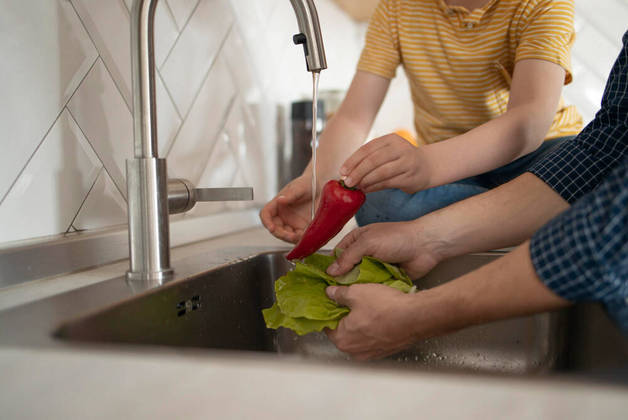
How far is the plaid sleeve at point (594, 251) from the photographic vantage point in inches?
16.1

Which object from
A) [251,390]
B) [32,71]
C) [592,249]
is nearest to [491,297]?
[592,249]

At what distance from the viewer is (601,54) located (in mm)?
2010

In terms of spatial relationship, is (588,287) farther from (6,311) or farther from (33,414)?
(6,311)

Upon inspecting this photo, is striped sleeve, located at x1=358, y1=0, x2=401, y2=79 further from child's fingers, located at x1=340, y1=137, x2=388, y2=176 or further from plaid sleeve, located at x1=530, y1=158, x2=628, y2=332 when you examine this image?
plaid sleeve, located at x1=530, y1=158, x2=628, y2=332

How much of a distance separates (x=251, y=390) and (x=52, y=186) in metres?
0.55

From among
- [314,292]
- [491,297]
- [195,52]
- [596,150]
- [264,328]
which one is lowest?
[264,328]

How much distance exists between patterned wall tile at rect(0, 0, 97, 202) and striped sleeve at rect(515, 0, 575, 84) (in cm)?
79

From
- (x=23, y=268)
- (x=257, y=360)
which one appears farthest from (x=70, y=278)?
(x=257, y=360)

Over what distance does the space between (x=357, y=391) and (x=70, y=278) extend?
1.76 feet

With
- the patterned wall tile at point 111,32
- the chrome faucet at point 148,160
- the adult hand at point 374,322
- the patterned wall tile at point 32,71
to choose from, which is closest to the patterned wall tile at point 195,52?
the patterned wall tile at point 111,32

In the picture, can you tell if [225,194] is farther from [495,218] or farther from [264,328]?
[495,218]

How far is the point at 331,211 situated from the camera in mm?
778

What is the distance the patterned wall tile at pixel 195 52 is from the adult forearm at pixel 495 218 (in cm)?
56

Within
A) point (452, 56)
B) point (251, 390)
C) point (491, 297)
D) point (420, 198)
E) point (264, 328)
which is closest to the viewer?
point (251, 390)
